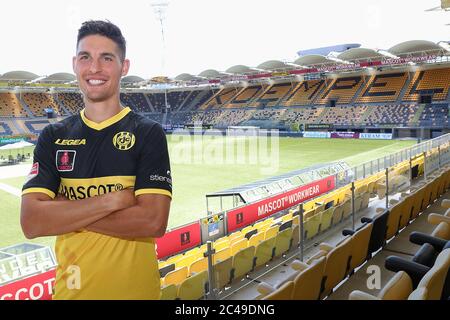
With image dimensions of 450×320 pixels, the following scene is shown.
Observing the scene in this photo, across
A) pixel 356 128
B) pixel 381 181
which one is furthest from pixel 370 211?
pixel 356 128

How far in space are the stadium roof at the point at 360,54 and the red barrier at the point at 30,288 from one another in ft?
134

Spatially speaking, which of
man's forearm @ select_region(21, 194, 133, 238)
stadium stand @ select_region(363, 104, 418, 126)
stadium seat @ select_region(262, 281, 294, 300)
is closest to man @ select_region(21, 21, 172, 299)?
man's forearm @ select_region(21, 194, 133, 238)

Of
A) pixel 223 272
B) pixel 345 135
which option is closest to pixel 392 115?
pixel 345 135

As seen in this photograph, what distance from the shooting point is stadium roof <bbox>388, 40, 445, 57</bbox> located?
37.5m

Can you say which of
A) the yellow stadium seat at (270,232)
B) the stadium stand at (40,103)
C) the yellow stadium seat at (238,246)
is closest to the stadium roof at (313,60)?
the stadium stand at (40,103)

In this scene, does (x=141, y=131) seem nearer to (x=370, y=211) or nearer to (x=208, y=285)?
(x=208, y=285)

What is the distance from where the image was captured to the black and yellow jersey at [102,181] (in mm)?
1908

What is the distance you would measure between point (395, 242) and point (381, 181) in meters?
4.98

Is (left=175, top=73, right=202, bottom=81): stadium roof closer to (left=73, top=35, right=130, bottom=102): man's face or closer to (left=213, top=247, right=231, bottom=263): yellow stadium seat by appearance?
(left=213, top=247, right=231, bottom=263): yellow stadium seat

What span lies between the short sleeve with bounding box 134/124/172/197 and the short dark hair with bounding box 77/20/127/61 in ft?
1.68

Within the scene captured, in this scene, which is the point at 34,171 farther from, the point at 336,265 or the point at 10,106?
the point at 10,106

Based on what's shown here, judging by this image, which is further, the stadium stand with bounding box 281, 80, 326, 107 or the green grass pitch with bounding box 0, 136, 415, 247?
the stadium stand with bounding box 281, 80, 326, 107

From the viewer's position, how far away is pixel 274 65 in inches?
1943

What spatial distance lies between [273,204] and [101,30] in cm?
1067
